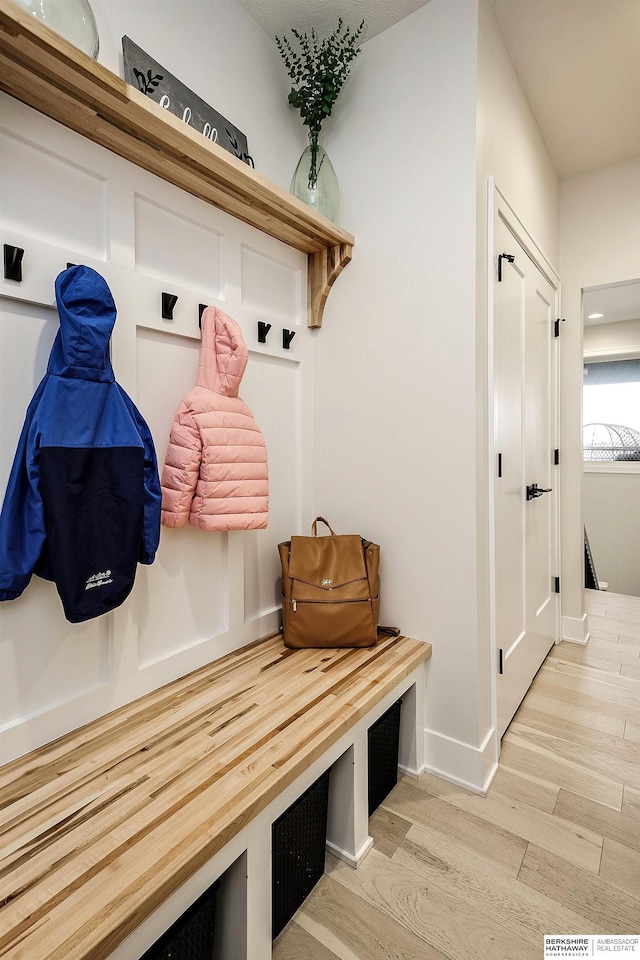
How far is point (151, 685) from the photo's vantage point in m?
1.43

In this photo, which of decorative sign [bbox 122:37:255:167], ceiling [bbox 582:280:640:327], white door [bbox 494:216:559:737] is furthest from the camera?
ceiling [bbox 582:280:640:327]

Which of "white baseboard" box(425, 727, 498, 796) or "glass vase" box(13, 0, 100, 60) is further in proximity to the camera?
"white baseboard" box(425, 727, 498, 796)

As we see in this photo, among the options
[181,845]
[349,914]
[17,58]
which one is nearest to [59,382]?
[17,58]

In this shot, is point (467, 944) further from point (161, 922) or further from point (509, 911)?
point (161, 922)

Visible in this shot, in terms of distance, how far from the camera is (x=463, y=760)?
168 centimetres

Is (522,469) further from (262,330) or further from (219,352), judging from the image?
(219,352)

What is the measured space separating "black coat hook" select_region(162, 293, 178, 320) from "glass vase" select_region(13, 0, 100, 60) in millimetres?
540

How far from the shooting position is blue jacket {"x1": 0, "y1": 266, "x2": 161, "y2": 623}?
3.54ft

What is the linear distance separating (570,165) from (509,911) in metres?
3.31

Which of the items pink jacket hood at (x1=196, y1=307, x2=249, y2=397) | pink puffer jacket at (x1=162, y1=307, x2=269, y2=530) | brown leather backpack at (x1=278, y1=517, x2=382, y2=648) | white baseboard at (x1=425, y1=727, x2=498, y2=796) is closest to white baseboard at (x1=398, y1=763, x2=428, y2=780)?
white baseboard at (x1=425, y1=727, x2=498, y2=796)

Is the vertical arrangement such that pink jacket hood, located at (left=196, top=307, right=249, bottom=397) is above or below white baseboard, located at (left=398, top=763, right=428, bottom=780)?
above

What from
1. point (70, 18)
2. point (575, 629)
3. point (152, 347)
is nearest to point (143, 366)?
point (152, 347)

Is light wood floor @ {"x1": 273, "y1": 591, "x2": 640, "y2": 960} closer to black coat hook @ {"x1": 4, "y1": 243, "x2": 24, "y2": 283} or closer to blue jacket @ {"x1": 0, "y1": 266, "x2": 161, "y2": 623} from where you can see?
blue jacket @ {"x1": 0, "y1": 266, "x2": 161, "y2": 623}

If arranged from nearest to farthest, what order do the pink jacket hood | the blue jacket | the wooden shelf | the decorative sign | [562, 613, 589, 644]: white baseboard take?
the wooden shelf, the blue jacket, the decorative sign, the pink jacket hood, [562, 613, 589, 644]: white baseboard
